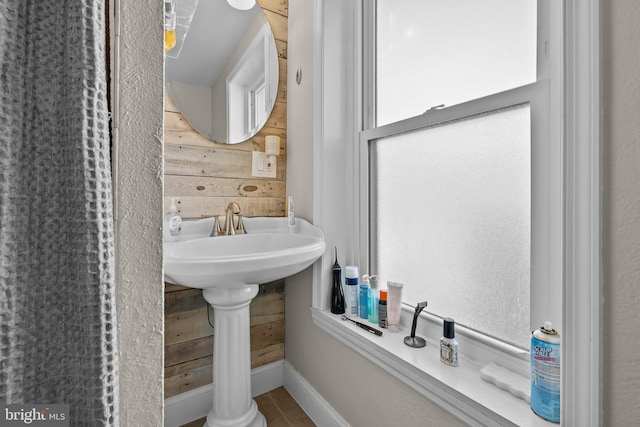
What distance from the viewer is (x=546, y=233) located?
0.74 m

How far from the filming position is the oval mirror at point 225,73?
1.35m

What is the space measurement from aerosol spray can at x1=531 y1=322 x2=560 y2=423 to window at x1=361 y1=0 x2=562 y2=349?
11 cm

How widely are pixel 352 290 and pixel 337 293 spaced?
2.8 inches

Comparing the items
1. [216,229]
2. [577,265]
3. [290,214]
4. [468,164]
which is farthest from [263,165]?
[577,265]

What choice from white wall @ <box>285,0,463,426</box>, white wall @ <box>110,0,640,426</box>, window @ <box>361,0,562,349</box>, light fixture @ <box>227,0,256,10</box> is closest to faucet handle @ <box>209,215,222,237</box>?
white wall @ <box>285,0,463,426</box>

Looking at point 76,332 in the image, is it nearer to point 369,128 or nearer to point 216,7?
point 369,128

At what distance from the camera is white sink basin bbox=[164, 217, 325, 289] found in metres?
0.79

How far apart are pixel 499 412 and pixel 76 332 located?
31.8 inches

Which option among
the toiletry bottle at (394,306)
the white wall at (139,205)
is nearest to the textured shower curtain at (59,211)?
the white wall at (139,205)

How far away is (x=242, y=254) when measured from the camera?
3.67ft

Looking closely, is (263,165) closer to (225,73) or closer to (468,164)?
(225,73)

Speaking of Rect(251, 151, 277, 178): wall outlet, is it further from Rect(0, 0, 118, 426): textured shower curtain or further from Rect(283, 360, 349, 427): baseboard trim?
Rect(0, 0, 118, 426): textured shower curtain

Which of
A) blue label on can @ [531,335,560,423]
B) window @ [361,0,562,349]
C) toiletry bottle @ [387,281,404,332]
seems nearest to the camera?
blue label on can @ [531,335,560,423]

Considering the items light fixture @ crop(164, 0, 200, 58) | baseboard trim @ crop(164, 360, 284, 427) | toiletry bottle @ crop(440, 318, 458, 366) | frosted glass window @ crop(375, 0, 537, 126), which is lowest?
baseboard trim @ crop(164, 360, 284, 427)
